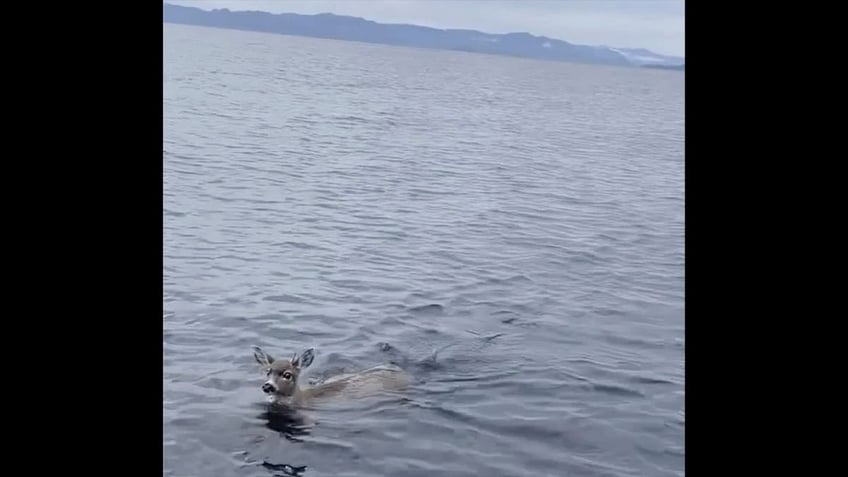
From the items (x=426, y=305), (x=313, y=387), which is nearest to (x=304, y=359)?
(x=313, y=387)

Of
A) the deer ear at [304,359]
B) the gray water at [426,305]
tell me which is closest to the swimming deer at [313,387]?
the deer ear at [304,359]

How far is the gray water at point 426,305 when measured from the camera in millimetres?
5832

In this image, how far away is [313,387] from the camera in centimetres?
670

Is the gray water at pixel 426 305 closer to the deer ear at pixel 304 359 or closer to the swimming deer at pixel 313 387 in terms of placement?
the swimming deer at pixel 313 387

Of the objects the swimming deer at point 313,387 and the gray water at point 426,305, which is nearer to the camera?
the gray water at point 426,305

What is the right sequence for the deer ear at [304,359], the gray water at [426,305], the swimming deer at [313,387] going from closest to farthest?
the gray water at [426,305]
the swimming deer at [313,387]
the deer ear at [304,359]

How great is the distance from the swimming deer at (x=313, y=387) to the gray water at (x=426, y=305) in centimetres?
16

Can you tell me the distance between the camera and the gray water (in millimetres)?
5832

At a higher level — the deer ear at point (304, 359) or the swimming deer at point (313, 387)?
the deer ear at point (304, 359)

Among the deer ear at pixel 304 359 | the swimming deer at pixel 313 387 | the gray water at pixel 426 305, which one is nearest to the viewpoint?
the gray water at pixel 426 305

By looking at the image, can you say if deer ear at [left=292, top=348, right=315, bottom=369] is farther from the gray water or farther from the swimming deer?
the gray water

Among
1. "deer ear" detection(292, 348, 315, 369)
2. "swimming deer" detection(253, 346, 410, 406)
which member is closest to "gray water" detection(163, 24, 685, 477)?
"swimming deer" detection(253, 346, 410, 406)

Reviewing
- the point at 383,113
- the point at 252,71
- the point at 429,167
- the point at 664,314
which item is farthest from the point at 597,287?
the point at 252,71

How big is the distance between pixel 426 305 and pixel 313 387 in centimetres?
263
